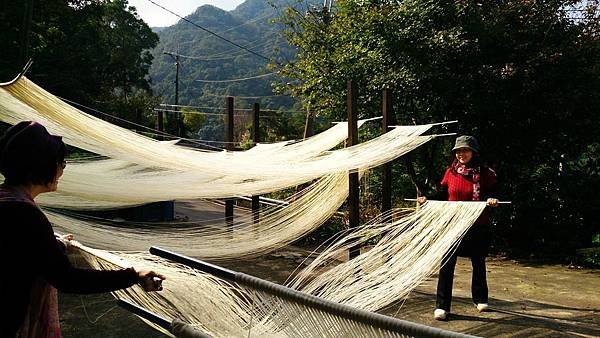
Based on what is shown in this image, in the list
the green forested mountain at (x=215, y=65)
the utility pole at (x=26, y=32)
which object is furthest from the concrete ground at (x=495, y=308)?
the green forested mountain at (x=215, y=65)

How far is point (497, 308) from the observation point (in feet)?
12.0

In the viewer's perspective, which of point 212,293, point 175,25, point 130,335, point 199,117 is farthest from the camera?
point 175,25

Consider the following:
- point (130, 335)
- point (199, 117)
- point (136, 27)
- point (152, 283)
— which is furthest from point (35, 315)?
point (136, 27)

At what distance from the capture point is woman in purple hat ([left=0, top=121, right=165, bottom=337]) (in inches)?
41.7

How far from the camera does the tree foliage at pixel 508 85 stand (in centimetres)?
589

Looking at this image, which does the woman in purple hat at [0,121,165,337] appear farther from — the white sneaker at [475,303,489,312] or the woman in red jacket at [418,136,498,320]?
the white sneaker at [475,303,489,312]

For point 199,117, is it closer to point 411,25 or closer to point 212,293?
point 411,25

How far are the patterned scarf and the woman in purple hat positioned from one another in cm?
251

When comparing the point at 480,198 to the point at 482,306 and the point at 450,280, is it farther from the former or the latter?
the point at 482,306

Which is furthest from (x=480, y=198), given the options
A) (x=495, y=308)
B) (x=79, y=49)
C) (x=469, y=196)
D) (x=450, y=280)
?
(x=79, y=49)

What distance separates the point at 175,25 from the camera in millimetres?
66875

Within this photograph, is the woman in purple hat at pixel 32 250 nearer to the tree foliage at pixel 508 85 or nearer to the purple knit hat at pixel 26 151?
the purple knit hat at pixel 26 151

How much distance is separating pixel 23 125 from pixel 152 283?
48cm

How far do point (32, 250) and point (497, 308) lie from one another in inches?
133
